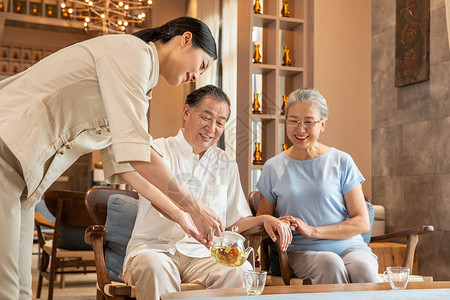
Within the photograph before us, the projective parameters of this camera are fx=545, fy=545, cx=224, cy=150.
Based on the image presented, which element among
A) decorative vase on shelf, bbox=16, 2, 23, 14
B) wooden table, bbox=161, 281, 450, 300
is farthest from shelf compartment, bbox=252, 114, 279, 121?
decorative vase on shelf, bbox=16, 2, 23, 14

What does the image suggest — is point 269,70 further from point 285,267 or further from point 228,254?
point 228,254

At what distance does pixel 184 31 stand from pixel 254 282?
78cm

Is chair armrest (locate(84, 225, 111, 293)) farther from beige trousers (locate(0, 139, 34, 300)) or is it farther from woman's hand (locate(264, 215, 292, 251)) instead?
beige trousers (locate(0, 139, 34, 300))

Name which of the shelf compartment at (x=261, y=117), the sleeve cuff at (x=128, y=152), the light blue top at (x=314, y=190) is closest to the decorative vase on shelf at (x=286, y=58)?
the shelf compartment at (x=261, y=117)

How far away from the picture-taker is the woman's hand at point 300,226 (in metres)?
2.50

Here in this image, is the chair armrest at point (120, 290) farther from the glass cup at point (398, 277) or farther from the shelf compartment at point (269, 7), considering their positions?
the shelf compartment at point (269, 7)

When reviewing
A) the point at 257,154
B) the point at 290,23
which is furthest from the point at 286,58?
the point at 257,154

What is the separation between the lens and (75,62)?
146cm

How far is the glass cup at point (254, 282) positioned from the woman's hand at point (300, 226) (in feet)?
2.79

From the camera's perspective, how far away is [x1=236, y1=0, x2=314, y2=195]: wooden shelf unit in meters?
4.27

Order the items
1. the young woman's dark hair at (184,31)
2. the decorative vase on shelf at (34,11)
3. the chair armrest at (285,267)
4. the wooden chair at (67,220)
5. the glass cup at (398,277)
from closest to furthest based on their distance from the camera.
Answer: the young woman's dark hair at (184,31) < the glass cup at (398,277) < the chair armrest at (285,267) < the wooden chair at (67,220) < the decorative vase on shelf at (34,11)

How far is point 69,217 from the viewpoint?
4.14m

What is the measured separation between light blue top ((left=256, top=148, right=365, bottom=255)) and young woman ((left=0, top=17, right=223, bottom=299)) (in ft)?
3.96

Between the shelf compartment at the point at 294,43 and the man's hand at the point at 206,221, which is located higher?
the shelf compartment at the point at 294,43
